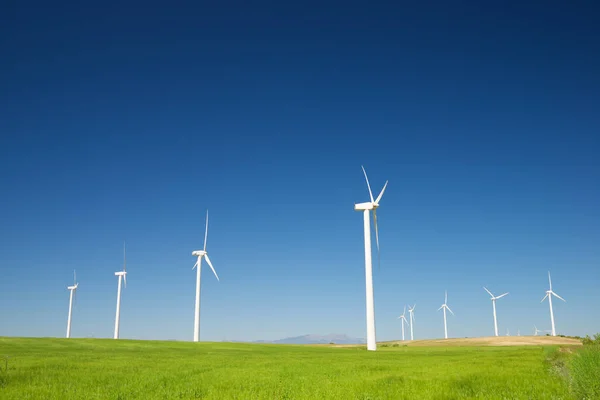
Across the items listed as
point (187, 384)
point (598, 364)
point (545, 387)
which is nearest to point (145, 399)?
point (187, 384)

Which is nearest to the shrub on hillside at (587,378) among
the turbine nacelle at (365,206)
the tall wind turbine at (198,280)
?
the turbine nacelle at (365,206)

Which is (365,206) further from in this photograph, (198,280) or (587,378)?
→ (587,378)

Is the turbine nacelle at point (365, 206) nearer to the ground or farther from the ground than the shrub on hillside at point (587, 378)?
farther from the ground

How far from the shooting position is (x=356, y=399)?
1869cm

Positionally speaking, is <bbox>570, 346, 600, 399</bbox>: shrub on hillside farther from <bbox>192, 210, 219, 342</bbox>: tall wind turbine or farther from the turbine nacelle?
<bbox>192, 210, 219, 342</bbox>: tall wind turbine

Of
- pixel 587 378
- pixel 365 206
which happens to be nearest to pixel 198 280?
pixel 365 206

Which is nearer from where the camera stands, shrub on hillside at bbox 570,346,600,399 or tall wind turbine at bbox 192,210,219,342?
shrub on hillside at bbox 570,346,600,399

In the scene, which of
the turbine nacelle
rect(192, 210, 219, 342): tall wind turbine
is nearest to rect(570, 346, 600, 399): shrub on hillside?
the turbine nacelle

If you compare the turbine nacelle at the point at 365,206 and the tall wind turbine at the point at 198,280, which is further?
the tall wind turbine at the point at 198,280

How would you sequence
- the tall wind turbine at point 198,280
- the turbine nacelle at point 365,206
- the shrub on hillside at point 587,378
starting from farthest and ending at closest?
1. the tall wind turbine at point 198,280
2. the turbine nacelle at point 365,206
3. the shrub on hillside at point 587,378

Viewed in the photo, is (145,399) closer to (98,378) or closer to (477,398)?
(98,378)

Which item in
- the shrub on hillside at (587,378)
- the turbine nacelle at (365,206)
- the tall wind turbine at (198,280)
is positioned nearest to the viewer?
the shrub on hillside at (587,378)

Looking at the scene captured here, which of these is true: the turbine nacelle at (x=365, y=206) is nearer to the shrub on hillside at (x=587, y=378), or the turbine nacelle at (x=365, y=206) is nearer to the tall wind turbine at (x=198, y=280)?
the tall wind turbine at (x=198, y=280)

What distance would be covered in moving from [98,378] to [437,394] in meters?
17.5
